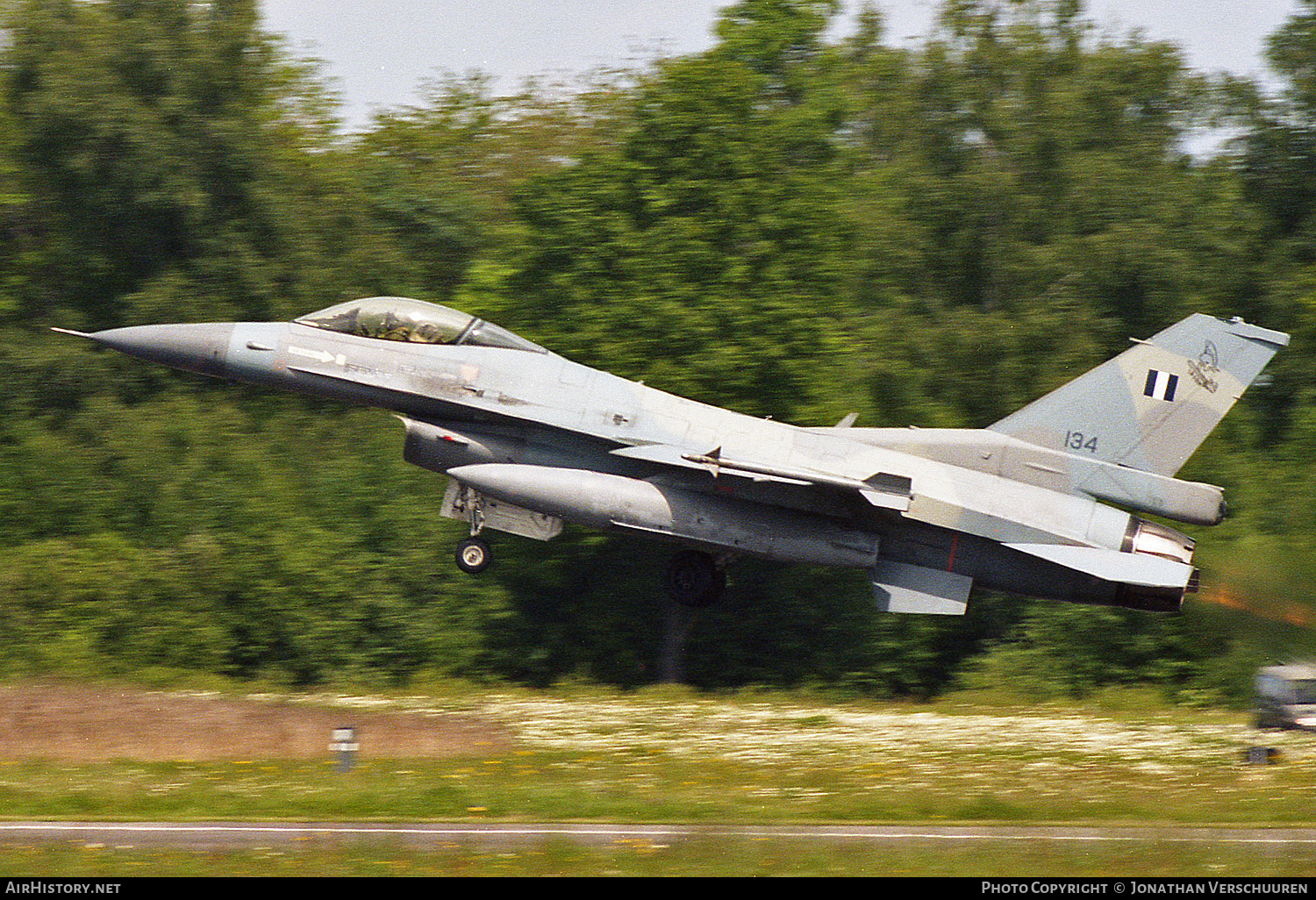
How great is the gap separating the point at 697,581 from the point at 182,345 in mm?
7972

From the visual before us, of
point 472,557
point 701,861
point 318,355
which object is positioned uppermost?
point 318,355

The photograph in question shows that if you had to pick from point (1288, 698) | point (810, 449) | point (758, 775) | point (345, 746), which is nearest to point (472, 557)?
point (810, 449)

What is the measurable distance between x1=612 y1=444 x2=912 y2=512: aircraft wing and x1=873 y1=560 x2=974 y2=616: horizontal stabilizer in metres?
1.26

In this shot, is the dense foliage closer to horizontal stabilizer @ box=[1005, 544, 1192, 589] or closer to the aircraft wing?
horizontal stabilizer @ box=[1005, 544, 1192, 589]

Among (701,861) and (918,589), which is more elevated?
(918,589)

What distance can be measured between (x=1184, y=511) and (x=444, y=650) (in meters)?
11.6

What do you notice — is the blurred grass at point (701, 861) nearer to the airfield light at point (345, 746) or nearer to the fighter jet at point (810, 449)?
the airfield light at point (345, 746)

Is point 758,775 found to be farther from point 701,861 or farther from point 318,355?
point 318,355


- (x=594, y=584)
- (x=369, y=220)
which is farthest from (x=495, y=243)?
(x=594, y=584)

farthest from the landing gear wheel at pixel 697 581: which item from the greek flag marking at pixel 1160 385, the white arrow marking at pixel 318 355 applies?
the greek flag marking at pixel 1160 385

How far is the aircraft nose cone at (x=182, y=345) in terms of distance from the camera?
18438mm

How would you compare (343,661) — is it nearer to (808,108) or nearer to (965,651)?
(965,651)

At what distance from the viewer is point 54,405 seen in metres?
26.4

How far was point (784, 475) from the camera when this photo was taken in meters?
16.7
